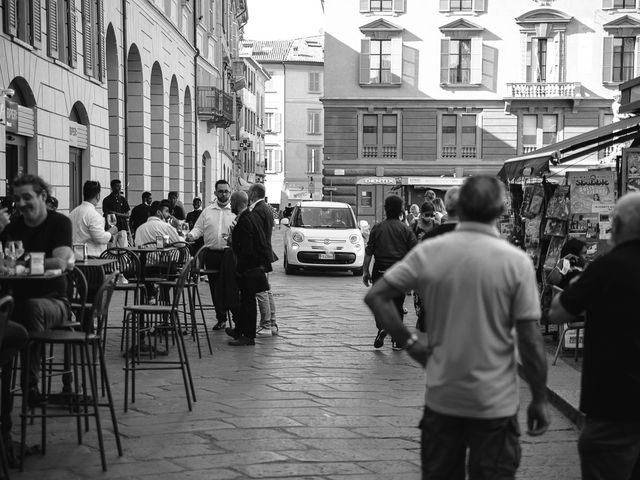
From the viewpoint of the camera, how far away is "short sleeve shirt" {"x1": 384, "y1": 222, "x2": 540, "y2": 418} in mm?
3625

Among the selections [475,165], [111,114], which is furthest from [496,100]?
[111,114]

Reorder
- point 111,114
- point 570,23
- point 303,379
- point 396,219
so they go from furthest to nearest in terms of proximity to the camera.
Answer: point 570,23 → point 111,114 → point 396,219 → point 303,379

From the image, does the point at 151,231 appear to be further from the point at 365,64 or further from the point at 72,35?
the point at 365,64

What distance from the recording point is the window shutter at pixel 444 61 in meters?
46.0

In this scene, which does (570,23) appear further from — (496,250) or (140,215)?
(496,250)

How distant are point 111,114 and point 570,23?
92.7 feet

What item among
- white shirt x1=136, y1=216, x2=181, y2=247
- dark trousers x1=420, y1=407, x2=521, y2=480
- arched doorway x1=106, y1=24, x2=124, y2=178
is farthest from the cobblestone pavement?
arched doorway x1=106, y1=24, x2=124, y2=178

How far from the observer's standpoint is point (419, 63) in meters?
46.3

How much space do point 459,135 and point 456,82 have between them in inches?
98.2

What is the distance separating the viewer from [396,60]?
46.2 m

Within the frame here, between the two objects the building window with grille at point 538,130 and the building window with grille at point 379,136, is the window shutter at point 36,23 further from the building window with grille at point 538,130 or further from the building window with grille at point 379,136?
the building window with grille at point 538,130

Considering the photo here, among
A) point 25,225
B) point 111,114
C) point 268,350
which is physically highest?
point 111,114

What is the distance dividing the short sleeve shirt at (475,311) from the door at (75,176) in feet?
54.8

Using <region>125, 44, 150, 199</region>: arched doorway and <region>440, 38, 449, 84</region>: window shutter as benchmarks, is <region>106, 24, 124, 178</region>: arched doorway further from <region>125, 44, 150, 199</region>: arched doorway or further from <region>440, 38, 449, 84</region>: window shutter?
<region>440, 38, 449, 84</region>: window shutter
